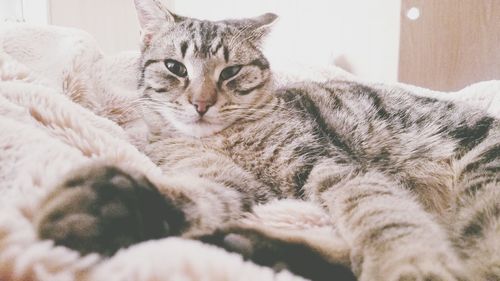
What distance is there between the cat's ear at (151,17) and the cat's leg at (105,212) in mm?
708

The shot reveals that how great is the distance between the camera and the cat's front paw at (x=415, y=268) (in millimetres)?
488

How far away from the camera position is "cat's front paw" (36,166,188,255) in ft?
1.26

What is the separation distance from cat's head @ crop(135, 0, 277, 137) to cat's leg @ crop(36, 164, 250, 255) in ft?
1.45

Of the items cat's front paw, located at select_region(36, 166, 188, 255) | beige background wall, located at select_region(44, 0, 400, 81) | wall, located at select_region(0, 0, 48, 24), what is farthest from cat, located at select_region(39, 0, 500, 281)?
wall, located at select_region(0, 0, 48, 24)

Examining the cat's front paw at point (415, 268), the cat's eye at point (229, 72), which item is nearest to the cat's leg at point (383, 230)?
the cat's front paw at point (415, 268)

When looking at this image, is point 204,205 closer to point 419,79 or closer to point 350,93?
point 350,93

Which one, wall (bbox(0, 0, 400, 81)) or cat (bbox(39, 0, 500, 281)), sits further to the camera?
wall (bbox(0, 0, 400, 81))


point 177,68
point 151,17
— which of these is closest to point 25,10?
point 151,17

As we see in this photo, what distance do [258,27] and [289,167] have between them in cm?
46

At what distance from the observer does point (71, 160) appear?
515mm

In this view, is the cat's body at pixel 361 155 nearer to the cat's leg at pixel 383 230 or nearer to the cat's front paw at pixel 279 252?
the cat's leg at pixel 383 230

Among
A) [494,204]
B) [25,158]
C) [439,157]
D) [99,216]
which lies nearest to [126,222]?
[99,216]

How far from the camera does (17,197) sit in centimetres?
44

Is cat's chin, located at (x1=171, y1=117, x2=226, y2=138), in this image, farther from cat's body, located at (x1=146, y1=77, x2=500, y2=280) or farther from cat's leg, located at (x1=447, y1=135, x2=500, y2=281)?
cat's leg, located at (x1=447, y1=135, x2=500, y2=281)
